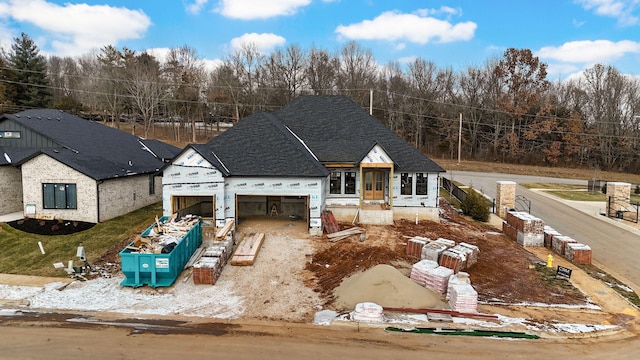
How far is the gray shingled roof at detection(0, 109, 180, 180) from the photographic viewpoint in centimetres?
2195

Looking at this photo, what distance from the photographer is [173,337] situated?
34.7 feet

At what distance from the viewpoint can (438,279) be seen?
13.5 meters

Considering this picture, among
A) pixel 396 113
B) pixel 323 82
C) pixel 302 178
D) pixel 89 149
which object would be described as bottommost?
pixel 302 178

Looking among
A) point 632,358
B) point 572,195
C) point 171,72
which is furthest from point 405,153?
point 171,72

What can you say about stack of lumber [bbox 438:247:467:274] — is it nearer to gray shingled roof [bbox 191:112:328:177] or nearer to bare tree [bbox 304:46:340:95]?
gray shingled roof [bbox 191:112:328:177]

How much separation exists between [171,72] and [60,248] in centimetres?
5670

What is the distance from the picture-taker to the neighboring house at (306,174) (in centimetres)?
1997

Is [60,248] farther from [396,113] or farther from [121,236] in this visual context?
[396,113]

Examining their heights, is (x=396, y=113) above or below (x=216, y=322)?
above

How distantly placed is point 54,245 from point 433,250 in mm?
17068

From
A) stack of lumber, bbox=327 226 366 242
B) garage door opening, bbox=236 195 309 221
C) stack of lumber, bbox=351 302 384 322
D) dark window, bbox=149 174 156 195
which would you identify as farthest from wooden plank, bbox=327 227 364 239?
dark window, bbox=149 174 156 195

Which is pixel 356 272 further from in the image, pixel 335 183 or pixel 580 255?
pixel 580 255

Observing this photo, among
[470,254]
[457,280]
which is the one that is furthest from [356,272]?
[470,254]

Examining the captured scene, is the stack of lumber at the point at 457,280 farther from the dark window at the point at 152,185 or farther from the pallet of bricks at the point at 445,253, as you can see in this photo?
the dark window at the point at 152,185
